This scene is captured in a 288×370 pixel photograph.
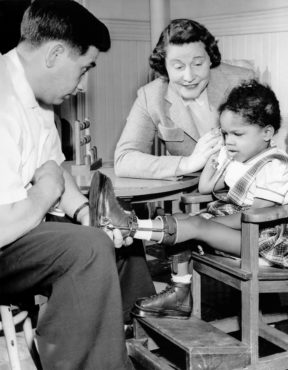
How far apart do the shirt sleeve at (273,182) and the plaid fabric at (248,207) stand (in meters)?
0.02

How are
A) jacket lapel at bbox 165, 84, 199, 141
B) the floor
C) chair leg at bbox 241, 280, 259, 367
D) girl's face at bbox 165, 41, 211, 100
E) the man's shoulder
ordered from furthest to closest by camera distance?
jacket lapel at bbox 165, 84, 199, 141 < girl's face at bbox 165, 41, 211, 100 < the floor < chair leg at bbox 241, 280, 259, 367 < the man's shoulder

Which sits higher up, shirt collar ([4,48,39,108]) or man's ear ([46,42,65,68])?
man's ear ([46,42,65,68])

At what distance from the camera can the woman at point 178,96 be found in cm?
287

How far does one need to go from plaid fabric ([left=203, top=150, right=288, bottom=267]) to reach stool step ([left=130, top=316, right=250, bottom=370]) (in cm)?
34

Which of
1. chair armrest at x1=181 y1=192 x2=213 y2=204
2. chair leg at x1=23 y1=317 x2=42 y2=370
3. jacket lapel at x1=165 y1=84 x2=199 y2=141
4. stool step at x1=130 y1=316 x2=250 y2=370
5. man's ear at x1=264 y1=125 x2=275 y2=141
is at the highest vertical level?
jacket lapel at x1=165 y1=84 x2=199 y2=141

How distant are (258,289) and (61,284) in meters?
0.79

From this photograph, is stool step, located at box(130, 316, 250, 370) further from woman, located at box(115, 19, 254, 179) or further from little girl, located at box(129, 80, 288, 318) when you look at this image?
woman, located at box(115, 19, 254, 179)

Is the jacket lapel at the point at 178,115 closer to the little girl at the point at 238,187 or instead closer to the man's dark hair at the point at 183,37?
the man's dark hair at the point at 183,37

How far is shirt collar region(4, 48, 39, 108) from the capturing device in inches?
85.2

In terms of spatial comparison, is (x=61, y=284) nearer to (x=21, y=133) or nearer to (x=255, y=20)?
(x=21, y=133)

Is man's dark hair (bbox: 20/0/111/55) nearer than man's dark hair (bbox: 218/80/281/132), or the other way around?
man's dark hair (bbox: 20/0/111/55)

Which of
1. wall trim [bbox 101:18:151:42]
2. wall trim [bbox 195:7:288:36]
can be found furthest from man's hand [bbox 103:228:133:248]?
wall trim [bbox 101:18:151:42]

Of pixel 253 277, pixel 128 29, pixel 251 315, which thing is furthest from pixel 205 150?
pixel 128 29

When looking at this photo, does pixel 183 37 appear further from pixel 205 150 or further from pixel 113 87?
pixel 113 87
